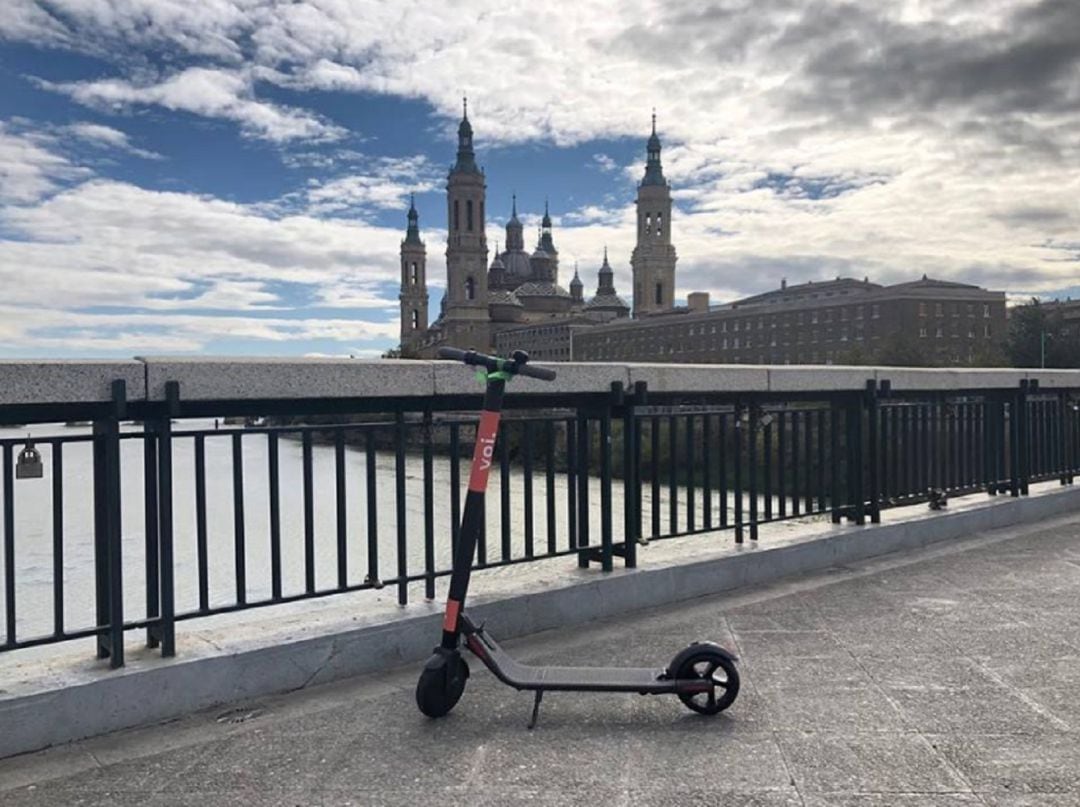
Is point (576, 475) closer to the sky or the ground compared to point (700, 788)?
closer to the sky

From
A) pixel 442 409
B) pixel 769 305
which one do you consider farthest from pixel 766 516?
pixel 769 305

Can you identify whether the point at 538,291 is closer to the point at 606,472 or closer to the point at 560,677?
the point at 606,472

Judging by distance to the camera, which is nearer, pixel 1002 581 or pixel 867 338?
pixel 1002 581

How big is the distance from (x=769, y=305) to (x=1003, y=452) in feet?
342

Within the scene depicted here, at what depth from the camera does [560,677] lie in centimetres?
403

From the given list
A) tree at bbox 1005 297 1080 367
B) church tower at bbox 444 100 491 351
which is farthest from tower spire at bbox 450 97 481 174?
tree at bbox 1005 297 1080 367

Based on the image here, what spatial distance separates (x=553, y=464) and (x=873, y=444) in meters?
2.93

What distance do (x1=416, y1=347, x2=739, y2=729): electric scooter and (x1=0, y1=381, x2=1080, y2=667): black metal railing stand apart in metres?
0.73

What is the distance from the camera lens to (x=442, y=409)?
5121mm

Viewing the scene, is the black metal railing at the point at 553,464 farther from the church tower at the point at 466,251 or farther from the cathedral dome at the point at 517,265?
the cathedral dome at the point at 517,265

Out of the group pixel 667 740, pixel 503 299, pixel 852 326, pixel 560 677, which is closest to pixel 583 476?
pixel 560 677

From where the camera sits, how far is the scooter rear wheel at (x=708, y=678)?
3.88 m

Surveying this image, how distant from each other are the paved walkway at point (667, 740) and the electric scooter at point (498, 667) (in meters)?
0.10

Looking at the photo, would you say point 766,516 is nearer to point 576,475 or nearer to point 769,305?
point 576,475
